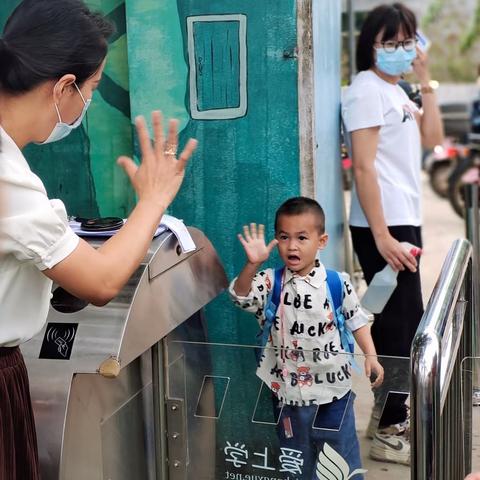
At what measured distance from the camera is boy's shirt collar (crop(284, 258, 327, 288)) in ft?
9.18

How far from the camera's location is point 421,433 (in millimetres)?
1849

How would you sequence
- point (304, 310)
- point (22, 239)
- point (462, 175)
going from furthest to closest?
point (462, 175), point (304, 310), point (22, 239)

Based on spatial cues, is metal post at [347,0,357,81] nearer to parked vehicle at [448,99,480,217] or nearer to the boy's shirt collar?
the boy's shirt collar

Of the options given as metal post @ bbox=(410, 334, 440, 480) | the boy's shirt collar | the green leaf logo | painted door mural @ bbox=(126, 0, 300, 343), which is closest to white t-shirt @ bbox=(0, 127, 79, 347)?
metal post @ bbox=(410, 334, 440, 480)

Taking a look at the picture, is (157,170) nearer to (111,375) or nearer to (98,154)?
(111,375)

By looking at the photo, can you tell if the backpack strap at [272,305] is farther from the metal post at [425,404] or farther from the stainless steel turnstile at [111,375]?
the metal post at [425,404]

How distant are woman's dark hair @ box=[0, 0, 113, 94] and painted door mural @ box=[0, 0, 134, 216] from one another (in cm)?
133

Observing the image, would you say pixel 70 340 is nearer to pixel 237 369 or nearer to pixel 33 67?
pixel 237 369

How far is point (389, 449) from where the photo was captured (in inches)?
90.7

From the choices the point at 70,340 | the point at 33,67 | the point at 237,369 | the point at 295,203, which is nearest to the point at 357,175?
the point at 295,203

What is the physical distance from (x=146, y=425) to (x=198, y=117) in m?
1.18

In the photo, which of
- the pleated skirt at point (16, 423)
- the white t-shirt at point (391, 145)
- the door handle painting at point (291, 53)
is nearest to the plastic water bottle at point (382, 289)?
the white t-shirt at point (391, 145)

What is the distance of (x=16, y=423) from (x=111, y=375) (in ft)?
0.75

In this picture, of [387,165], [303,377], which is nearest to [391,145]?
[387,165]
